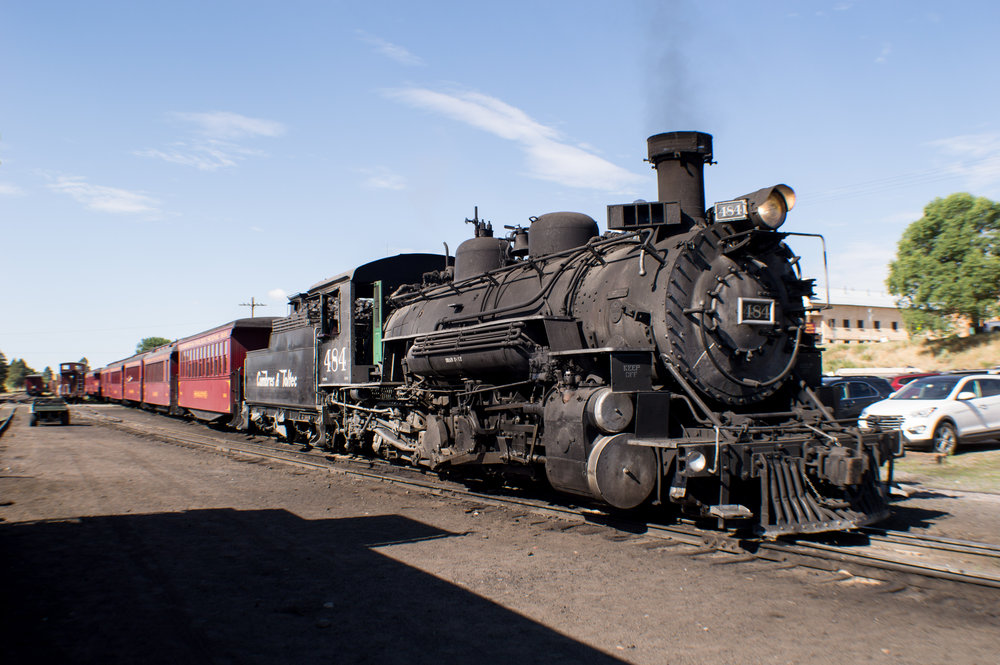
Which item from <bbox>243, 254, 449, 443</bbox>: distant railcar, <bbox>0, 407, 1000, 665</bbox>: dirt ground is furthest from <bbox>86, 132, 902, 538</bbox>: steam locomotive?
<bbox>243, 254, 449, 443</bbox>: distant railcar

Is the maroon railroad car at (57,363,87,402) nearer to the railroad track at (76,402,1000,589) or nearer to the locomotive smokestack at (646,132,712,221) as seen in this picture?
the railroad track at (76,402,1000,589)

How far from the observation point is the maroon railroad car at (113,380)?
40688mm

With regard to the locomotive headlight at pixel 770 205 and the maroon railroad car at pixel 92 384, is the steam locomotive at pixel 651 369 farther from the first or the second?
the maroon railroad car at pixel 92 384

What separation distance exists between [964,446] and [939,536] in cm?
813

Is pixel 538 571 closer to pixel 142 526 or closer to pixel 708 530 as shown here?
pixel 708 530

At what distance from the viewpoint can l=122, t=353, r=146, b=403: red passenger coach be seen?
3441cm

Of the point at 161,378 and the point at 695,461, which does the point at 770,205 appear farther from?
the point at 161,378

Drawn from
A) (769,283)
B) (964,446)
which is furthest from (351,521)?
(964,446)

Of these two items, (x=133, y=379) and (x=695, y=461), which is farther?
(x=133, y=379)

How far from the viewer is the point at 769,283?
712 centimetres

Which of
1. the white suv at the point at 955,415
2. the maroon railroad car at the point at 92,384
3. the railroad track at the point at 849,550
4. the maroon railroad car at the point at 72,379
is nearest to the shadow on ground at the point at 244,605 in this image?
the railroad track at the point at 849,550

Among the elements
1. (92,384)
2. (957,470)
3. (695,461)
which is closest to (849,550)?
(695,461)

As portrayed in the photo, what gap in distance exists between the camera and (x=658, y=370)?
6.57 metres

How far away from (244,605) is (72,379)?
6043cm
